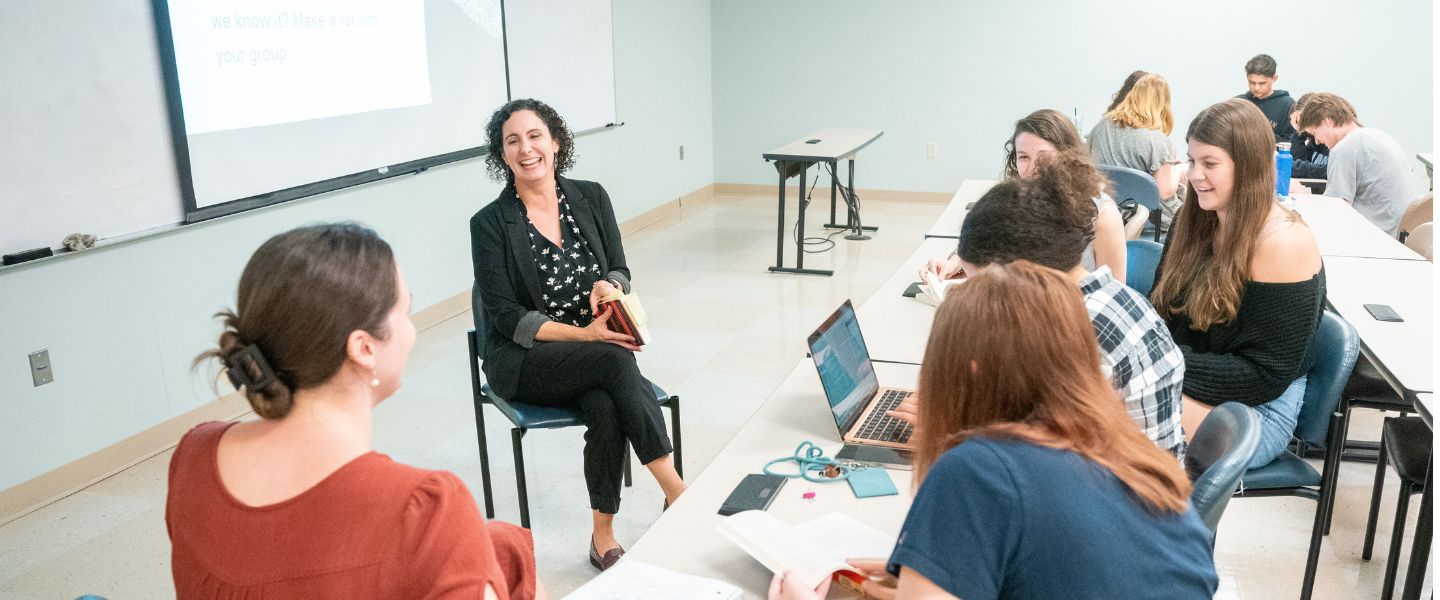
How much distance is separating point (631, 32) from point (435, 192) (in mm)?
2459

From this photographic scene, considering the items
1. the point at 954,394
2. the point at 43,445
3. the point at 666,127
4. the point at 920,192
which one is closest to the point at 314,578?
the point at 954,394

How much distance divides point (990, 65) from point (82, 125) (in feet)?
20.7

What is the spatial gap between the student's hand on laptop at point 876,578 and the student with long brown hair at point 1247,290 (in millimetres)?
1219

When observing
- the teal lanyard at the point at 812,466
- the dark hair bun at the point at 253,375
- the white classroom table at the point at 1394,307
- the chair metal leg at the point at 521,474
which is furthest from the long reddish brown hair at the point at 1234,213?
the dark hair bun at the point at 253,375

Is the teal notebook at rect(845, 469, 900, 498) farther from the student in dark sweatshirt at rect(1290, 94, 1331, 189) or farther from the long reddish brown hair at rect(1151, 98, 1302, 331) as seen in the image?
the student in dark sweatshirt at rect(1290, 94, 1331, 189)

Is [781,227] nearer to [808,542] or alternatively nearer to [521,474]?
[521,474]

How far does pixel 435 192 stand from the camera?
203 inches

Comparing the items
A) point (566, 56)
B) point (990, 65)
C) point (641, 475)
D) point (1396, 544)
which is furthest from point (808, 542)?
point (990, 65)

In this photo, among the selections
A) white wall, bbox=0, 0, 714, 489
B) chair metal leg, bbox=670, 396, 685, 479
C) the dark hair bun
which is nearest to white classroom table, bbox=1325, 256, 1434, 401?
chair metal leg, bbox=670, 396, 685, 479

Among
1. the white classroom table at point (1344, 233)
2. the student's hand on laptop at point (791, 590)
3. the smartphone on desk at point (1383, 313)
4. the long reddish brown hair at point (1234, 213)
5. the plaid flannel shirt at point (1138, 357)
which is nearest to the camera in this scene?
the student's hand on laptop at point (791, 590)

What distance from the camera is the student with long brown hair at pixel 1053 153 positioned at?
2.91 metres

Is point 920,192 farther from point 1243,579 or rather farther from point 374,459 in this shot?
point 374,459

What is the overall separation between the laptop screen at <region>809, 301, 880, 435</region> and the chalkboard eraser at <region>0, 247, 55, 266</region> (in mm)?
2456

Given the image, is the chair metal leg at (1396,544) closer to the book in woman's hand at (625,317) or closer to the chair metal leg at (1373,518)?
the chair metal leg at (1373,518)
